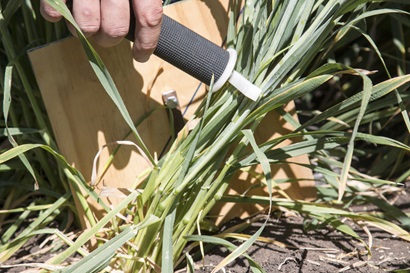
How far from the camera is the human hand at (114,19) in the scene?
126cm

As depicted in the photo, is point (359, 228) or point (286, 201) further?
point (359, 228)

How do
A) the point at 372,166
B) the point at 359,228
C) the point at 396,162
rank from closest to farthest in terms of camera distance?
the point at 359,228 → the point at 396,162 → the point at 372,166

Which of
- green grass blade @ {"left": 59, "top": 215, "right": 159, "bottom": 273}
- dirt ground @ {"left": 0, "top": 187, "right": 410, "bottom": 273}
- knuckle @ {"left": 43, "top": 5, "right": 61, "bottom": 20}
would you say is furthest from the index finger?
dirt ground @ {"left": 0, "top": 187, "right": 410, "bottom": 273}

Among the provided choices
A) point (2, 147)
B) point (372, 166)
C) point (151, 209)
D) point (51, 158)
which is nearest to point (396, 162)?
point (372, 166)

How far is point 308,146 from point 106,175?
41 centimetres

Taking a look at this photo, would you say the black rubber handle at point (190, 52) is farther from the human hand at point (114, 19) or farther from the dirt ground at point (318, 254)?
the dirt ground at point (318, 254)

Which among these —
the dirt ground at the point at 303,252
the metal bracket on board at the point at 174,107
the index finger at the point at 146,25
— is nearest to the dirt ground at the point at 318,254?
the dirt ground at the point at 303,252

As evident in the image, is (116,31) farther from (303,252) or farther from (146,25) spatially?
(303,252)

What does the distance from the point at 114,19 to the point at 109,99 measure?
0.30 meters

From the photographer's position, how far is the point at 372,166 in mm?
1842

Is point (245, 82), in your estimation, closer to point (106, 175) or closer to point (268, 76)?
point (268, 76)

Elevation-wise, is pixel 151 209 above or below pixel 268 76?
below

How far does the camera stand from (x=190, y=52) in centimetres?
137

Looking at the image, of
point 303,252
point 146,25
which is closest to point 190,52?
point 146,25
